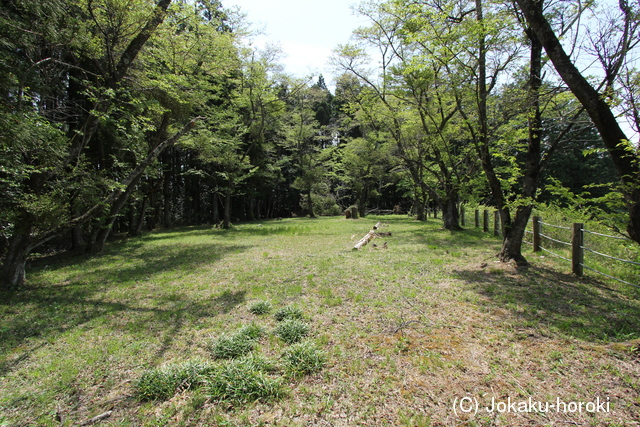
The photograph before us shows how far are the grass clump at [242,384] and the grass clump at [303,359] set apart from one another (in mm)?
230

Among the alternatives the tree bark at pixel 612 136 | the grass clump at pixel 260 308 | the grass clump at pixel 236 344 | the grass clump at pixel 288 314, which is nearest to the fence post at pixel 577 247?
the tree bark at pixel 612 136

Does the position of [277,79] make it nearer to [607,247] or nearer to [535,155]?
[535,155]

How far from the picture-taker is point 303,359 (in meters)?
2.95

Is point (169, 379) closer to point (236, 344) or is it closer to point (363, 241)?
point (236, 344)

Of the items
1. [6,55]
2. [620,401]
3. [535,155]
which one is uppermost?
[6,55]

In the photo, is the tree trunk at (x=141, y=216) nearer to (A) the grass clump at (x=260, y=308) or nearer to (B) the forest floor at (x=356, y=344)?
(B) the forest floor at (x=356, y=344)

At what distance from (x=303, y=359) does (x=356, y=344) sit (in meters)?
0.71

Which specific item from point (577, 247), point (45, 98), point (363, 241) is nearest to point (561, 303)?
point (577, 247)

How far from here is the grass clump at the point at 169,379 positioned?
8.52 ft

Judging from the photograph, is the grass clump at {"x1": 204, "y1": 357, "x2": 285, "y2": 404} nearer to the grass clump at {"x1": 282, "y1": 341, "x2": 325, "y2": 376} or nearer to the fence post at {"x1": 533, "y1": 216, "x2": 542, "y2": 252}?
the grass clump at {"x1": 282, "y1": 341, "x2": 325, "y2": 376}

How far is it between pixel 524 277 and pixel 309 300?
4.37 m

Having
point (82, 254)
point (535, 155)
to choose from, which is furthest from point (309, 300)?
point (82, 254)

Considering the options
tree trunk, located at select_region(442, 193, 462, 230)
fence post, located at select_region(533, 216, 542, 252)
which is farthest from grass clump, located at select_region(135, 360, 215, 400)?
tree trunk, located at select_region(442, 193, 462, 230)

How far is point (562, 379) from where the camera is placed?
102 inches
